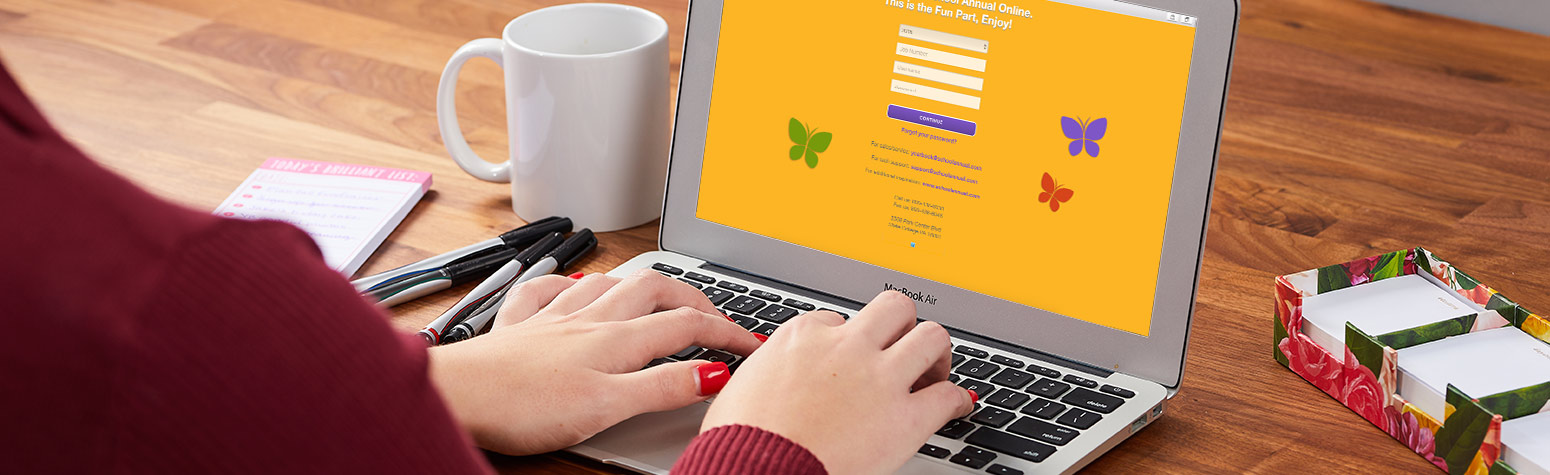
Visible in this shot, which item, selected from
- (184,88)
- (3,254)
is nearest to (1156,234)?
(3,254)

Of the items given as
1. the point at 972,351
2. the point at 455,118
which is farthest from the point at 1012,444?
the point at 455,118

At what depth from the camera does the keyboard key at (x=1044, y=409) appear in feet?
2.45

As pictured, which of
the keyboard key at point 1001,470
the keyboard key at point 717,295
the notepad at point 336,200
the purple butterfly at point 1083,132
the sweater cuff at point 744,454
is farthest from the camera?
the notepad at point 336,200

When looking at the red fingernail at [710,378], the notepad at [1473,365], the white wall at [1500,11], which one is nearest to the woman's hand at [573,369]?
the red fingernail at [710,378]

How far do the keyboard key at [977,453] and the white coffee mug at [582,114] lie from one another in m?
0.44

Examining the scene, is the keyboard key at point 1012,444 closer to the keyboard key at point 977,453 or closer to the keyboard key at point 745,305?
the keyboard key at point 977,453

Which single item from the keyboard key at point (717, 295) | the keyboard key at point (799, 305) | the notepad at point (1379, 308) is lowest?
the keyboard key at point (717, 295)

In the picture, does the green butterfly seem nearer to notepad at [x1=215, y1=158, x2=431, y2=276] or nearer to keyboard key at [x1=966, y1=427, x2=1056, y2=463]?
keyboard key at [x1=966, y1=427, x2=1056, y2=463]

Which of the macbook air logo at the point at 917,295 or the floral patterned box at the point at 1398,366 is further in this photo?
the macbook air logo at the point at 917,295

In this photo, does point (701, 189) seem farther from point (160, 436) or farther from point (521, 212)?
point (160, 436)

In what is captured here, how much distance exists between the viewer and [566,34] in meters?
1.09

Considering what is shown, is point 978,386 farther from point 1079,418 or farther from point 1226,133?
point 1226,133

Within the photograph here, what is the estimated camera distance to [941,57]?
841mm

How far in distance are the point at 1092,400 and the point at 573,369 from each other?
320 millimetres
